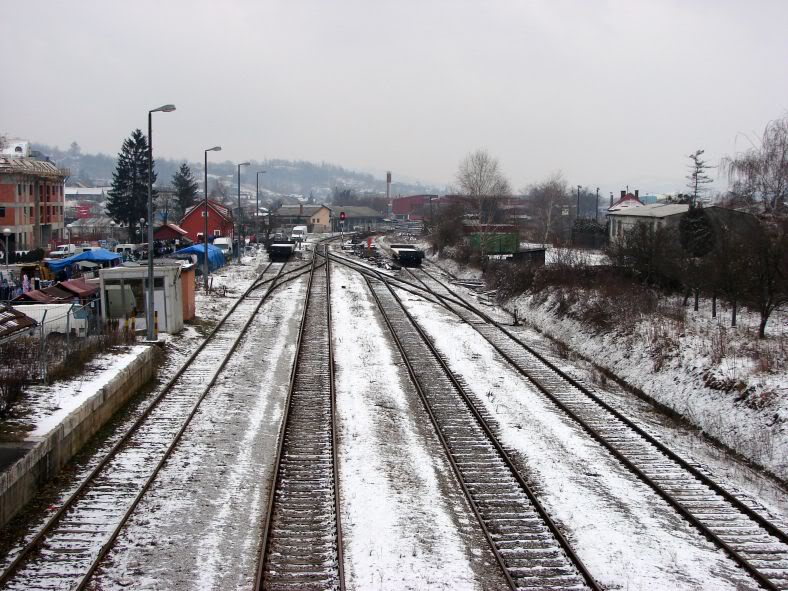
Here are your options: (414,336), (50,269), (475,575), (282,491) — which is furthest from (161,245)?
(475,575)

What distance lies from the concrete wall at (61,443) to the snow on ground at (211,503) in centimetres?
157

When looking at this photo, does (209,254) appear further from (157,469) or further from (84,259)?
(157,469)

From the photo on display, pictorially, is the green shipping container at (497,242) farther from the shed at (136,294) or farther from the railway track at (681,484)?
the railway track at (681,484)

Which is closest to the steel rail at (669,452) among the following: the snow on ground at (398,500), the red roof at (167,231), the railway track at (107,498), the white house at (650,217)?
the snow on ground at (398,500)

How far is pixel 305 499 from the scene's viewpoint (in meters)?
10.5

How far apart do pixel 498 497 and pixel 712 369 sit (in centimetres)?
795

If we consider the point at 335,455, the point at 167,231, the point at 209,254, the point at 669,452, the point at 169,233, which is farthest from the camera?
the point at 169,233

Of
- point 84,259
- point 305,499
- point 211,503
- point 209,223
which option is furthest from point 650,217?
point 211,503

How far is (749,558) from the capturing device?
9.02m

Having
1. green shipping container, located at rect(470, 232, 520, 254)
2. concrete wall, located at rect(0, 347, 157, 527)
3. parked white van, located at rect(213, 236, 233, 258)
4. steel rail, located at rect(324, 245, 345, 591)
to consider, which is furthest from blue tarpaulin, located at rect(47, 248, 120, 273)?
green shipping container, located at rect(470, 232, 520, 254)

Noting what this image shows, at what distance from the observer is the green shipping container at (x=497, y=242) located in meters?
46.1

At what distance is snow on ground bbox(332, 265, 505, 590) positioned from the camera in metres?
8.48

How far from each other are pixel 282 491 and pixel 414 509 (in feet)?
6.57

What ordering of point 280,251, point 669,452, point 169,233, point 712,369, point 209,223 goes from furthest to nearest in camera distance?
point 209,223
point 169,233
point 280,251
point 712,369
point 669,452
